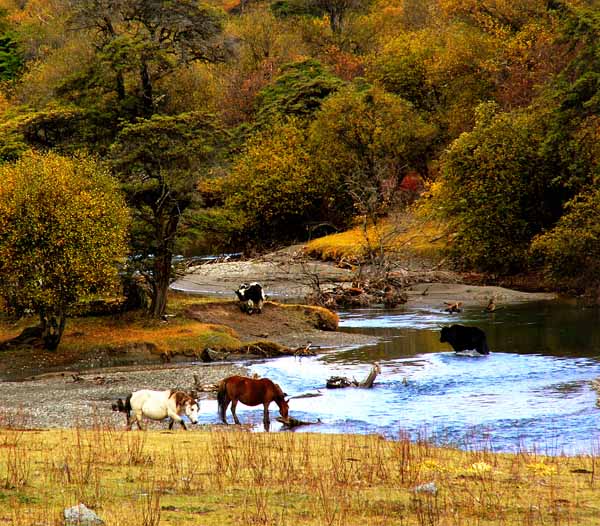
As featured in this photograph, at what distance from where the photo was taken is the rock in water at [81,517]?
Answer: 9.83 metres

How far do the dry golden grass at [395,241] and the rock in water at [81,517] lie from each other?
50.1m

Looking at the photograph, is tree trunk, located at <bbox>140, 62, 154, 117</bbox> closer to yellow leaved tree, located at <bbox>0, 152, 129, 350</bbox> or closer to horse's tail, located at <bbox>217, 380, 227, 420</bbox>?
yellow leaved tree, located at <bbox>0, 152, 129, 350</bbox>

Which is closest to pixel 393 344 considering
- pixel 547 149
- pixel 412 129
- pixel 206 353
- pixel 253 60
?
pixel 206 353

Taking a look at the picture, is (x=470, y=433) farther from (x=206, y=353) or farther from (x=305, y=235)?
(x=305, y=235)

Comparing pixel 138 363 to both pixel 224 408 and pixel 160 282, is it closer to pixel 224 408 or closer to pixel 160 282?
pixel 160 282

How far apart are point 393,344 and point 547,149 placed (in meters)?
21.0

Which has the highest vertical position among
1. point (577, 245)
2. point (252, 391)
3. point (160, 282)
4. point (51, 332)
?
point (577, 245)

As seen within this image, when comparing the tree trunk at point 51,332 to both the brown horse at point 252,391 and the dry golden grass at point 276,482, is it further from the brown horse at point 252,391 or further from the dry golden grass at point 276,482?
the dry golden grass at point 276,482

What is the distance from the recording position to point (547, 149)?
178 ft

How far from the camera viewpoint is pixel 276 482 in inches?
511

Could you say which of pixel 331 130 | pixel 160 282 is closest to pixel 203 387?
pixel 160 282

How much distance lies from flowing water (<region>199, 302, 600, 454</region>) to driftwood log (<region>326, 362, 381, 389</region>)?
250 millimetres

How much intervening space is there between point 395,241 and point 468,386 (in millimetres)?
38516

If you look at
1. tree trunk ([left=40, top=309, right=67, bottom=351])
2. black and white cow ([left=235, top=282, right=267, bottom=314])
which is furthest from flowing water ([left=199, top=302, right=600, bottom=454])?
tree trunk ([left=40, top=309, right=67, bottom=351])
